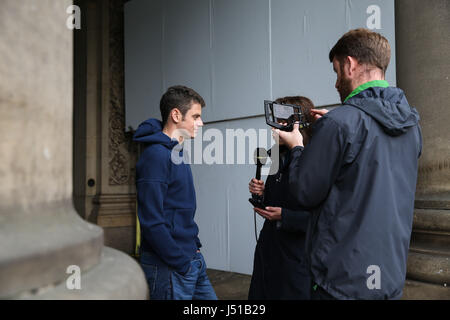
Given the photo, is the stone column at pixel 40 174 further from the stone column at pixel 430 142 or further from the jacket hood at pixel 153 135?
the stone column at pixel 430 142

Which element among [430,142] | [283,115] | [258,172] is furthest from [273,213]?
[430,142]

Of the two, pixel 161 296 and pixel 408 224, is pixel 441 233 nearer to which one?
pixel 408 224

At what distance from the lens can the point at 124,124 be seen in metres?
6.18

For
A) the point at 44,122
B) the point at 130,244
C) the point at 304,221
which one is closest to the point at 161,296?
the point at 304,221

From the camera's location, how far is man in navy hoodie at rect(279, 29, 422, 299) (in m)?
1.24

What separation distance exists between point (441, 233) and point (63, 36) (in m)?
2.25

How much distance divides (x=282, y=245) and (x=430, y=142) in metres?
1.20

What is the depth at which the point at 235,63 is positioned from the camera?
4.46 metres

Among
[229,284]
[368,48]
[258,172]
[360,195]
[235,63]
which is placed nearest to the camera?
[360,195]

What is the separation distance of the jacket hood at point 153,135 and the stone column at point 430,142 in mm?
1540

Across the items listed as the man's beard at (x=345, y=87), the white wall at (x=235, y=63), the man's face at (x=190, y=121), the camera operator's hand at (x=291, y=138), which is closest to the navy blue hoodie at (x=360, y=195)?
the man's beard at (x=345, y=87)

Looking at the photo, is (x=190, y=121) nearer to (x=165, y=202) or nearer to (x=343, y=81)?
(x=165, y=202)

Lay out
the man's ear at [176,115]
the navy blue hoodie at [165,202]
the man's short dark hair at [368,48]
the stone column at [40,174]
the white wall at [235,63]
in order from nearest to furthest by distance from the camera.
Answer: the stone column at [40,174], the man's short dark hair at [368,48], the navy blue hoodie at [165,202], the man's ear at [176,115], the white wall at [235,63]

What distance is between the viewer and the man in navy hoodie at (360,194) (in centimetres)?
124
